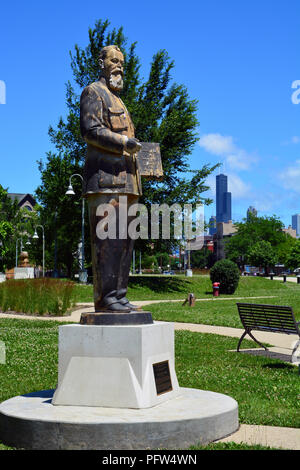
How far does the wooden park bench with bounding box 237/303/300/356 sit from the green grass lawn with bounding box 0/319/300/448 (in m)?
0.59

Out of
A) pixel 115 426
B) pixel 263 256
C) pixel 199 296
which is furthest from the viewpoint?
pixel 263 256

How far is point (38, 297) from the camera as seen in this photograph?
61.7ft

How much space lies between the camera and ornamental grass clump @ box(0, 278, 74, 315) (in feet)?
60.2

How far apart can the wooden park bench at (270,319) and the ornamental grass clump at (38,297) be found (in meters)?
8.28

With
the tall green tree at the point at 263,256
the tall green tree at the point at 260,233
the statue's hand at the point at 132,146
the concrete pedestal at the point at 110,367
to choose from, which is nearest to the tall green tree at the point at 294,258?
the tall green tree at the point at 263,256

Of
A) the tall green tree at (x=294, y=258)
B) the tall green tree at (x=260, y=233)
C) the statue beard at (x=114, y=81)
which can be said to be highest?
the tall green tree at (x=260, y=233)

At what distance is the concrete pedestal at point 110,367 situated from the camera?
18.0 ft

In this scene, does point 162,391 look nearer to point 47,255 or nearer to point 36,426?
point 36,426

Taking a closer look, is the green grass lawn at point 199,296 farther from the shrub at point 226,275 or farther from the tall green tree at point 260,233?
the tall green tree at point 260,233

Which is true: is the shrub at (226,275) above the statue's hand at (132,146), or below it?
below

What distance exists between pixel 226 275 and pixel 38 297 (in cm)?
1395

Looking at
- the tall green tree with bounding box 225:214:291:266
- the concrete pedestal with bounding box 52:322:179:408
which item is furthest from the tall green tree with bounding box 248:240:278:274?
the concrete pedestal with bounding box 52:322:179:408

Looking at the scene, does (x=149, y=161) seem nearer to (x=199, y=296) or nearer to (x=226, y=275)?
(x=199, y=296)

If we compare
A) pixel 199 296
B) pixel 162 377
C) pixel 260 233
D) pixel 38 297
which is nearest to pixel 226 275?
pixel 199 296
